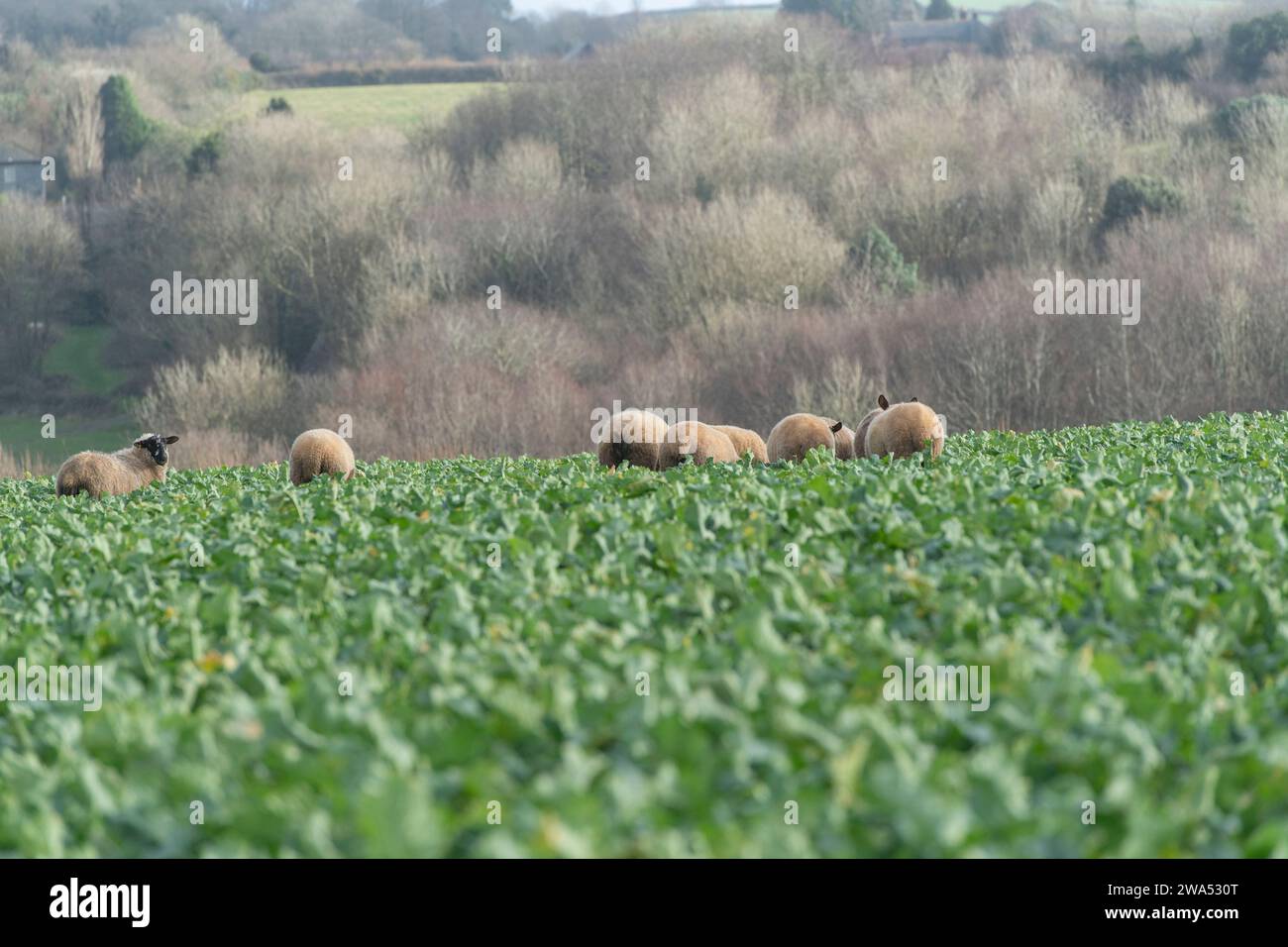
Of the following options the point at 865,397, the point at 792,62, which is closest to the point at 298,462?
the point at 865,397

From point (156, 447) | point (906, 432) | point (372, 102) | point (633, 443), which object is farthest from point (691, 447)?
point (372, 102)

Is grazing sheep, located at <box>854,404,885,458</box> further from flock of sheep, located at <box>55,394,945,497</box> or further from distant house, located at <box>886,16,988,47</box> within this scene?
distant house, located at <box>886,16,988,47</box>

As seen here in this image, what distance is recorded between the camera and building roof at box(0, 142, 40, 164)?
336 ft

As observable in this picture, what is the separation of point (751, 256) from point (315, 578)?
174 feet

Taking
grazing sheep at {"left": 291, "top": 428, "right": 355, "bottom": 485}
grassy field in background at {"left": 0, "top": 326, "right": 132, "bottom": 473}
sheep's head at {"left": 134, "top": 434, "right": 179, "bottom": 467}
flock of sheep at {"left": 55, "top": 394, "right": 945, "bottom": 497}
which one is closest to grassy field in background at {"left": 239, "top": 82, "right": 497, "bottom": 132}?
grassy field in background at {"left": 0, "top": 326, "right": 132, "bottom": 473}

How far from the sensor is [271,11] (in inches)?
6029

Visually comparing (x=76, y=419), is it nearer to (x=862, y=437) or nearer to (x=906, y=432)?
(x=862, y=437)

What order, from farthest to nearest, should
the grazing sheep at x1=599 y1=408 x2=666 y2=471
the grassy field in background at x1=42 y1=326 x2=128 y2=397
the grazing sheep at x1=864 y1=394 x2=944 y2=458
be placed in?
the grassy field in background at x1=42 y1=326 x2=128 y2=397, the grazing sheep at x1=599 y1=408 x2=666 y2=471, the grazing sheep at x1=864 y1=394 x2=944 y2=458

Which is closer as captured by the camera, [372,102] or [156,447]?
[156,447]

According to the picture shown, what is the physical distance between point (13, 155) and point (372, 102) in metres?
24.3

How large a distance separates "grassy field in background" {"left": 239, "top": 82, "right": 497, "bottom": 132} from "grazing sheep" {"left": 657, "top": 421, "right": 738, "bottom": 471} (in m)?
80.0

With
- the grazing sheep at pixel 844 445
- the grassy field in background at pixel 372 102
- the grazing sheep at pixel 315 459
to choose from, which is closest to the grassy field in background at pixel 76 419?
the grassy field in background at pixel 372 102

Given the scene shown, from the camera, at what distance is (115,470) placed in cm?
2078
